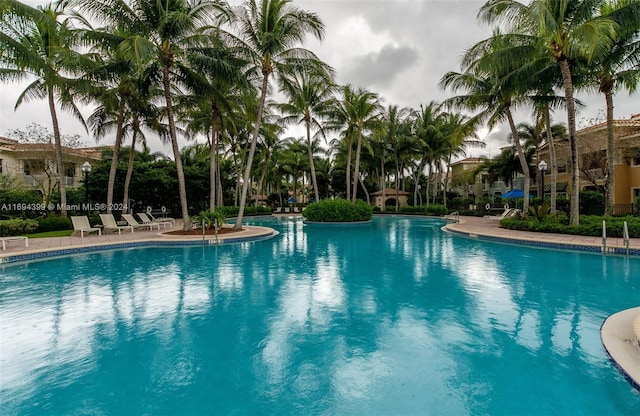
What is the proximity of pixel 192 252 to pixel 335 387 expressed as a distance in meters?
9.21

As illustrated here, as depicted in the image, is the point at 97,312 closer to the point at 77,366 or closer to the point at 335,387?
the point at 77,366

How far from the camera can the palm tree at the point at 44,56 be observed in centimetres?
933

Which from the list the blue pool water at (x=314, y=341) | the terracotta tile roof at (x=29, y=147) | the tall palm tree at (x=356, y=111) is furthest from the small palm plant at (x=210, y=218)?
the terracotta tile roof at (x=29, y=147)

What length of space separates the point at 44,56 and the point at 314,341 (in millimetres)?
18478

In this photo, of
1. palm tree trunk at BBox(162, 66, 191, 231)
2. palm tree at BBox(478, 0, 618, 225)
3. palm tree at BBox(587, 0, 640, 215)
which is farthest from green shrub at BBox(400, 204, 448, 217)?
palm tree trunk at BBox(162, 66, 191, 231)

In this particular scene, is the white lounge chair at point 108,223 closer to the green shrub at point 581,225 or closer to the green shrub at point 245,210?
the green shrub at point 245,210

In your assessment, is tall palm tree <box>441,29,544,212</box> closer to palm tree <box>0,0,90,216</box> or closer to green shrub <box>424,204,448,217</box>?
green shrub <box>424,204,448,217</box>

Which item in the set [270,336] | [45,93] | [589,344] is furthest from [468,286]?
[45,93]

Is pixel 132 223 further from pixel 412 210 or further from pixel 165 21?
pixel 412 210

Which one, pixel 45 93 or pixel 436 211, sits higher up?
pixel 45 93

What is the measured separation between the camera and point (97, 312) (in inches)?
206

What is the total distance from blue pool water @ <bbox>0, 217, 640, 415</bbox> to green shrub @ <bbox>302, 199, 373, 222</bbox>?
41.5ft

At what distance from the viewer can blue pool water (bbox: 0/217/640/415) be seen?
2926mm

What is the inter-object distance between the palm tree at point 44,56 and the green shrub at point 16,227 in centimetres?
238
